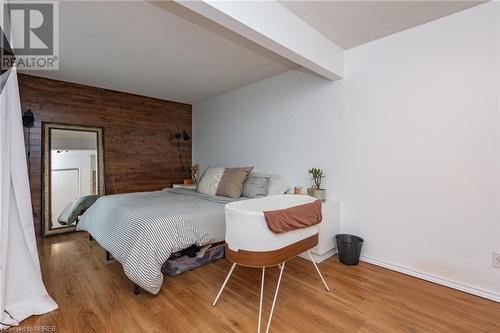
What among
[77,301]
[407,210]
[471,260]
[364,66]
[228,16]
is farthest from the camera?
[364,66]

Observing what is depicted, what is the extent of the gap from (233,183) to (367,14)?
2.26 meters

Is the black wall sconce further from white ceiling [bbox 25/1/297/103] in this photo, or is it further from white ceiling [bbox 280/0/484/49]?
white ceiling [bbox 280/0/484/49]

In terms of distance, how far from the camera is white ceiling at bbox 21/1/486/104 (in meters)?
1.93

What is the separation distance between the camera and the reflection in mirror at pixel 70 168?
350 centimetres

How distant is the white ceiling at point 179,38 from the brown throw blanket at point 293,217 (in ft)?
5.28

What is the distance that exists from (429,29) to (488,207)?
1.61 meters

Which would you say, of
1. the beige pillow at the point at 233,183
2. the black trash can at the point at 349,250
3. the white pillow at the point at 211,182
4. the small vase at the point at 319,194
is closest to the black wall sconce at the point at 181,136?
the white pillow at the point at 211,182

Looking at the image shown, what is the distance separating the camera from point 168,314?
5.62 ft

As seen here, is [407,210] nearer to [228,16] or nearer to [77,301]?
[228,16]

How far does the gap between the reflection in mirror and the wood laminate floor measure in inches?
56.7

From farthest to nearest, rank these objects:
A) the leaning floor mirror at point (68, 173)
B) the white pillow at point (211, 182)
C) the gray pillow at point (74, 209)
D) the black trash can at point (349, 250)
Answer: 1. the gray pillow at point (74, 209)
2. the leaning floor mirror at point (68, 173)
3. the white pillow at point (211, 182)
4. the black trash can at point (349, 250)

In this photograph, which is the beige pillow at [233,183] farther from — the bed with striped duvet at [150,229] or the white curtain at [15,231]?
the white curtain at [15,231]

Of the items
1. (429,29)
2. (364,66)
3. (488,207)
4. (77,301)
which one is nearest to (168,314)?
(77,301)
